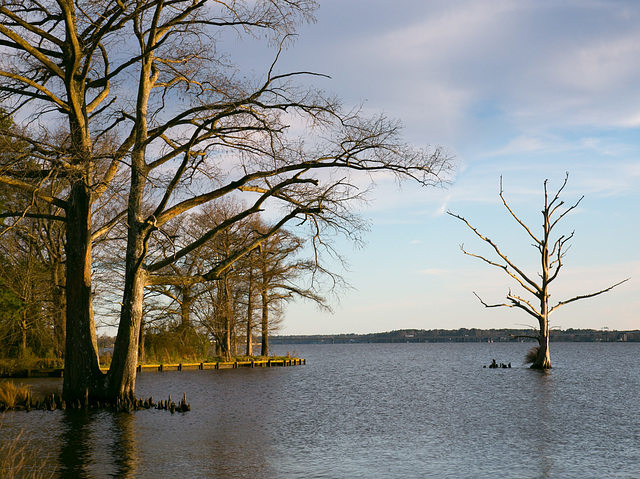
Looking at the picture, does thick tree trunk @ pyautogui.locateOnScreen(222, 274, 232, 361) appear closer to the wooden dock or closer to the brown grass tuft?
the wooden dock

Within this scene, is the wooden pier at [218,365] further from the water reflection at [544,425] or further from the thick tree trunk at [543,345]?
the water reflection at [544,425]

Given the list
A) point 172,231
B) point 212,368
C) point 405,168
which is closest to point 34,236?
point 172,231

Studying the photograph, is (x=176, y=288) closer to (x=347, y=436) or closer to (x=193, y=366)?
(x=193, y=366)

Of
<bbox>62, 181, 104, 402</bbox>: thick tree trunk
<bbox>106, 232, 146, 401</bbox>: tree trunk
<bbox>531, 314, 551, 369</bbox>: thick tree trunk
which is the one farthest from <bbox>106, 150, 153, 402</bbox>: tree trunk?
<bbox>531, 314, 551, 369</bbox>: thick tree trunk

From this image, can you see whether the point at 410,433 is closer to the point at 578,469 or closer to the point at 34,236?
the point at 578,469

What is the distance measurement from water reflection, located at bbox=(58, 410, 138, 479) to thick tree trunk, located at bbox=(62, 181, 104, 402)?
1.26 meters

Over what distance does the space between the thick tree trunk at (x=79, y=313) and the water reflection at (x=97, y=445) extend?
49.5 inches

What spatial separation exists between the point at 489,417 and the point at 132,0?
57.8 ft

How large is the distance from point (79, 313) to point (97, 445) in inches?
304

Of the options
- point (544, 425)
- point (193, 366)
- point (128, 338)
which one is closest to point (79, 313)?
point (128, 338)

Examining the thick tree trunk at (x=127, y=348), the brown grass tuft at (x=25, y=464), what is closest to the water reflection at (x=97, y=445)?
the brown grass tuft at (x=25, y=464)

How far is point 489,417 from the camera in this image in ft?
70.3

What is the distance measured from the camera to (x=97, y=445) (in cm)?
1509

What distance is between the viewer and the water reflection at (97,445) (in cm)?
1242
